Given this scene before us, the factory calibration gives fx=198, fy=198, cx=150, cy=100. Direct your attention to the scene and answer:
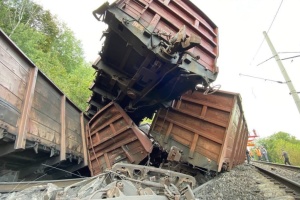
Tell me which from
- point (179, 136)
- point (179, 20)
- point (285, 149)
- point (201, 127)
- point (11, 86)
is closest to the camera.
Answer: point (11, 86)

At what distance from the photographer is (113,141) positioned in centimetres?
504

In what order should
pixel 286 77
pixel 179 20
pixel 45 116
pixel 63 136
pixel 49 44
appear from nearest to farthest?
pixel 45 116 → pixel 63 136 → pixel 179 20 → pixel 286 77 → pixel 49 44

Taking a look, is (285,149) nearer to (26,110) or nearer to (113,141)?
(113,141)

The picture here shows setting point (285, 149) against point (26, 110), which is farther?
point (285, 149)

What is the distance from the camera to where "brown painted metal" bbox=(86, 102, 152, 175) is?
15.3 ft

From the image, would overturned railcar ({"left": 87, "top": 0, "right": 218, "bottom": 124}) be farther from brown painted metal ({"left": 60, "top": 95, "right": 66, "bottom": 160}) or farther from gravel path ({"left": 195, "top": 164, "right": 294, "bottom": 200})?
gravel path ({"left": 195, "top": 164, "right": 294, "bottom": 200})

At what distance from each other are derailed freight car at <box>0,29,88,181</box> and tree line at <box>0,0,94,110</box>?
22.4ft

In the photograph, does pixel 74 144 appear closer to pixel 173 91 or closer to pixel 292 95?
pixel 173 91

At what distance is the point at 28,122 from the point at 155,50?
7.61 ft

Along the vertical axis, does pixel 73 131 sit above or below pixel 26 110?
below

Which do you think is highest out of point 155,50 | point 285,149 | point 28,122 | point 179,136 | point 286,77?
point 286,77

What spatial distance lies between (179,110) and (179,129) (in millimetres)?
503

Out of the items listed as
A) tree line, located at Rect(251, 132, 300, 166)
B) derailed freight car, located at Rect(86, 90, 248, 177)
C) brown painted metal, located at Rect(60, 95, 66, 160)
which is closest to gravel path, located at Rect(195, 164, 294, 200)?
derailed freight car, located at Rect(86, 90, 248, 177)

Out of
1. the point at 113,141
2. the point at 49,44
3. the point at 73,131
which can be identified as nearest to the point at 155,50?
the point at 113,141
